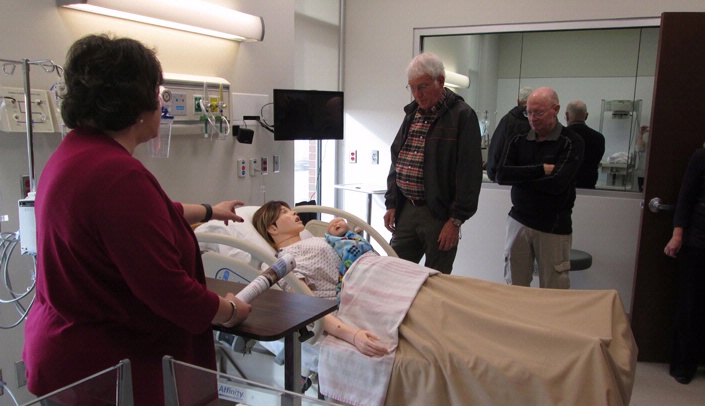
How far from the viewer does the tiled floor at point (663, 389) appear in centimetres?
280

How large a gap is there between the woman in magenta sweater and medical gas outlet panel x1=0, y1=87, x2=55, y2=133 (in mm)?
1061

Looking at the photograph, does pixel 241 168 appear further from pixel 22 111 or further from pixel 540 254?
pixel 540 254

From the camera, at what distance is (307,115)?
369 cm

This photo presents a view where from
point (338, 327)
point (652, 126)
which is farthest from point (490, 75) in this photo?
point (338, 327)

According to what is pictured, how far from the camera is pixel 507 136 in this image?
3465 mm

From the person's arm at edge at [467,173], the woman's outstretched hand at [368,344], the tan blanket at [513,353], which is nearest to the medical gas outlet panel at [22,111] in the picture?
the woman's outstretched hand at [368,344]

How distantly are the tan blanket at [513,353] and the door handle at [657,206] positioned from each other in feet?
3.95

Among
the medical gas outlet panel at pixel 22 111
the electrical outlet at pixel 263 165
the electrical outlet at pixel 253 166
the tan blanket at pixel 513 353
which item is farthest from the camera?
the electrical outlet at pixel 263 165

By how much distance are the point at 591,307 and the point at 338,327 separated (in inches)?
36.8

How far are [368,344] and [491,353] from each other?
1.32 feet

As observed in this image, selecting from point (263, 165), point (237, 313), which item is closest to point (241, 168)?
point (263, 165)

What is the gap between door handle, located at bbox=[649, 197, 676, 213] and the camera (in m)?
3.00

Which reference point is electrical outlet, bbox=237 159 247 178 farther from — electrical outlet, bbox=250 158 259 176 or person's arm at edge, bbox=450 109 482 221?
person's arm at edge, bbox=450 109 482 221

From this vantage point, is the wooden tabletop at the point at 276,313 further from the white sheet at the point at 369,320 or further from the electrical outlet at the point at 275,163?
the electrical outlet at the point at 275,163
